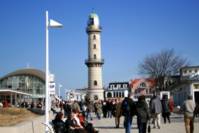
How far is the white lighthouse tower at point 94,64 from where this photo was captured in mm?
121250

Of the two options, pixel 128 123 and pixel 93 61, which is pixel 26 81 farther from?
pixel 128 123

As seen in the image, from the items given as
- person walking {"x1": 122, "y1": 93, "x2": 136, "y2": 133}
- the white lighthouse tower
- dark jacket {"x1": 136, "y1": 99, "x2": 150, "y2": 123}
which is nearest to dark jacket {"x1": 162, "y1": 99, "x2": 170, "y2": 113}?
person walking {"x1": 122, "y1": 93, "x2": 136, "y2": 133}

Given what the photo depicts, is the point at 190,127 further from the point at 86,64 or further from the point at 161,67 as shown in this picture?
the point at 86,64

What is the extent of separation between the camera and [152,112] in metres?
24.8

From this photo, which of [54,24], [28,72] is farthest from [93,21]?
[54,24]

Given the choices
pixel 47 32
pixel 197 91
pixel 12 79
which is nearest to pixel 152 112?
pixel 47 32

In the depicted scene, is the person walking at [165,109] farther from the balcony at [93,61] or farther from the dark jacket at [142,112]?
the balcony at [93,61]

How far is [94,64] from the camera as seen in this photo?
121312mm

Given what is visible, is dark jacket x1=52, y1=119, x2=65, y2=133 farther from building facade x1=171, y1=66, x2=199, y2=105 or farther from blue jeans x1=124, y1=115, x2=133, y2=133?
building facade x1=171, y1=66, x2=199, y2=105

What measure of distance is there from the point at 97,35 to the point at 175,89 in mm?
36849

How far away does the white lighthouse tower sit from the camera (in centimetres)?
12125

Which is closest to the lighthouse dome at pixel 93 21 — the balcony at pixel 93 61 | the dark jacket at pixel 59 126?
the balcony at pixel 93 61

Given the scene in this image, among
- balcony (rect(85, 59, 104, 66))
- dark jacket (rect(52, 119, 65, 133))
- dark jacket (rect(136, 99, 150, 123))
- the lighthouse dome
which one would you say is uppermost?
the lighthouse dome

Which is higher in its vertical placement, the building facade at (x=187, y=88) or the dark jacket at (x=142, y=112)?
the building facade at (x=187, y=88)
